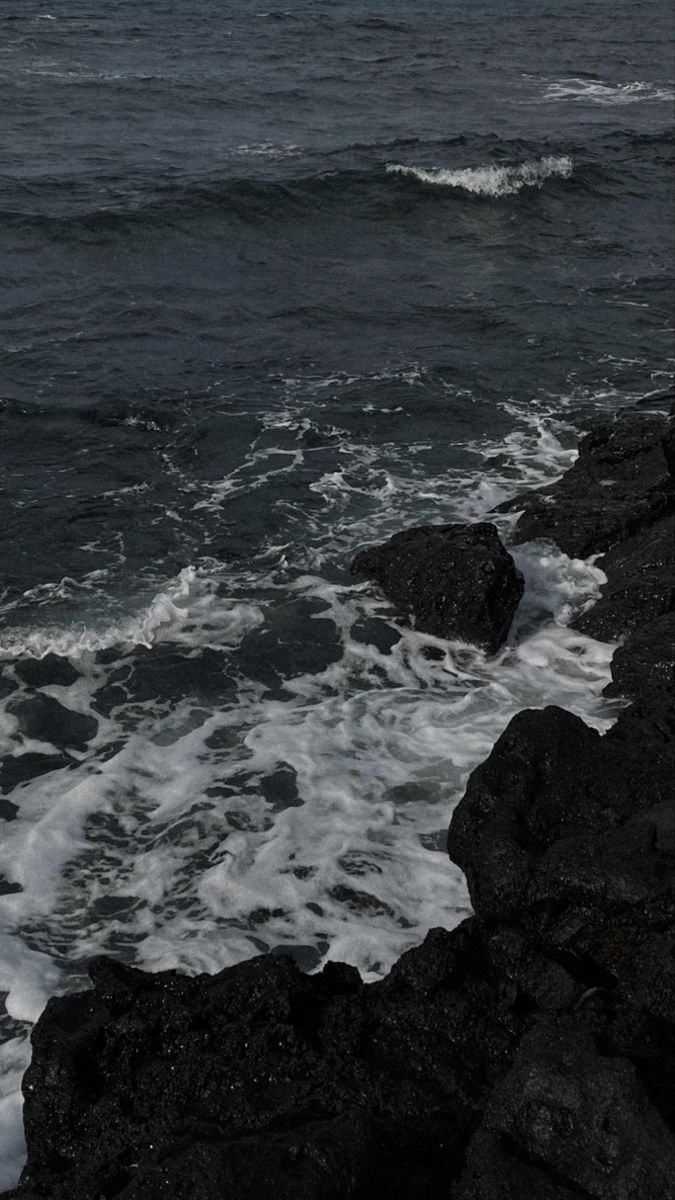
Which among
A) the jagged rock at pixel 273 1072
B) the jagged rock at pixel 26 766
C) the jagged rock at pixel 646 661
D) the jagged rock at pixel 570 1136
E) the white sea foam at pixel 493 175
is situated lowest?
the jagged rock at pixel 26 766

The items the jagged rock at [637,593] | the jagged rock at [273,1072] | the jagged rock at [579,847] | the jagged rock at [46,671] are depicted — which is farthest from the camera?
the jagged rock at [637,593]

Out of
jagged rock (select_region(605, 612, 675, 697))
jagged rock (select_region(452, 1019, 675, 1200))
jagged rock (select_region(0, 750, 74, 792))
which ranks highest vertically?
jagged rock (select_region(452, 1019, 675, 1200))

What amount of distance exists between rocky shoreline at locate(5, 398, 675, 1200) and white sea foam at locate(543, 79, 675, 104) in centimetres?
3074

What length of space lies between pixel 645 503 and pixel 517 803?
583cm

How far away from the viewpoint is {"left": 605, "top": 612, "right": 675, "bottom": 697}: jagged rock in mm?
9414

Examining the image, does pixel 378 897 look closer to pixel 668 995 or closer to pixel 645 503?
pixel 668 995

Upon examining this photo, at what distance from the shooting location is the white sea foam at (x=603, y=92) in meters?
34.4

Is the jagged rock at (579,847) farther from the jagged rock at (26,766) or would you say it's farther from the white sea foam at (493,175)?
the white sea foam at (493,175)

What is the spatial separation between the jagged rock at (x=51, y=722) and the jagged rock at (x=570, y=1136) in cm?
538

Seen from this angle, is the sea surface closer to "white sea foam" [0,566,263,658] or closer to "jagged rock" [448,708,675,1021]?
"white sea foam" [0,566,263,658]

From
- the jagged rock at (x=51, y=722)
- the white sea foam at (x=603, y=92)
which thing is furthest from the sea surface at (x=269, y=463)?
the white sea foam at (x=603, y=92)

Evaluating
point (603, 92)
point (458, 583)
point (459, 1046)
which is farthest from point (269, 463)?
point (603, 92)

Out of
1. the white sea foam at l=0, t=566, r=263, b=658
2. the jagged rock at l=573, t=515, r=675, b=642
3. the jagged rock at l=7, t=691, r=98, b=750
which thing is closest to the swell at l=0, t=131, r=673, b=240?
the white sea foam at l=0, t=566, r=263, b=658

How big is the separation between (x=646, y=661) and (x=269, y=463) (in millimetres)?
6115
